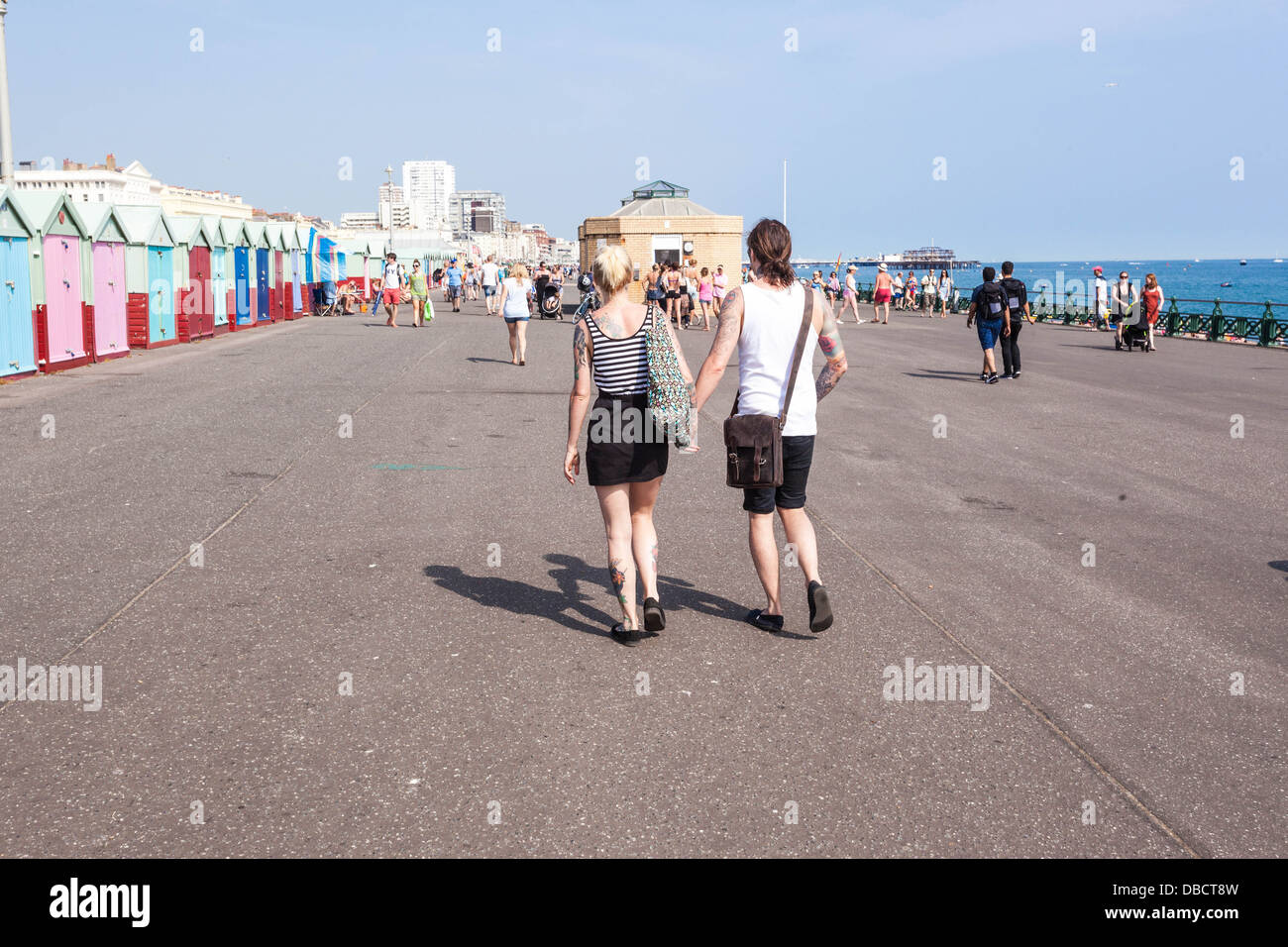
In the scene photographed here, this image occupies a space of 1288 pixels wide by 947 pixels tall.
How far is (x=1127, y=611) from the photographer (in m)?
5.93

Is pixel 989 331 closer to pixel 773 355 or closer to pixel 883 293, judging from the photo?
pixel 773 355

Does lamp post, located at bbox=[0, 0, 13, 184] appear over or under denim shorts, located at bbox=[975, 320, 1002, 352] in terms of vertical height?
over

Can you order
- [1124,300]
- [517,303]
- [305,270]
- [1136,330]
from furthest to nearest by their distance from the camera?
[305,270] < [1124,300] < [1136,330] < [517,303]

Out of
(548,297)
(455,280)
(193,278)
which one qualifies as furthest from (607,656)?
(455,280)

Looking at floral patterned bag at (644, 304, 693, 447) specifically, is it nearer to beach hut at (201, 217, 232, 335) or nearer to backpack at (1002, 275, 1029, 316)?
backpack at (1002, 275, 1029, 316)

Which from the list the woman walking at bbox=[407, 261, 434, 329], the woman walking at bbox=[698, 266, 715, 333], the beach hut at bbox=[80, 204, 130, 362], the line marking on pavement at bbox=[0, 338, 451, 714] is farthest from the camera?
the woman walking at bbox=[698, 266, 715, 333]

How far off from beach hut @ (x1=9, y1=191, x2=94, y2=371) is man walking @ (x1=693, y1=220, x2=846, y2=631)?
1512 cm

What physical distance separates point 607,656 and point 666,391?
1.21 meters

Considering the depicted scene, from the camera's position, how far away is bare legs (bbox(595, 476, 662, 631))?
17.4ft

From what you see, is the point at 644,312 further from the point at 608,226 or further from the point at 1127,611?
the point at 608,226

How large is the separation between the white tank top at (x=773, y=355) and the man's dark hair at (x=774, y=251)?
0.06m

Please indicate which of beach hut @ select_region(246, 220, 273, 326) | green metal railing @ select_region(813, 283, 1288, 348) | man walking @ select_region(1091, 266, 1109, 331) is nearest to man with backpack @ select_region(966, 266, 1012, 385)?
green metal railing @ select_region(813, 283, 1288, 348)

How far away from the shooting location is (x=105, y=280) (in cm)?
2030
